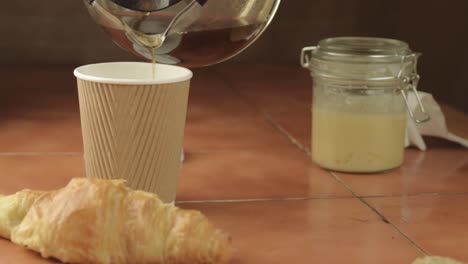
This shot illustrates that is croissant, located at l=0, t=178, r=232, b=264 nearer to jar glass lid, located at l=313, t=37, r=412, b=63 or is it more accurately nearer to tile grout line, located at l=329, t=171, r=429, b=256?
tile grout line, located at l=329, t=171, r=429, b=256

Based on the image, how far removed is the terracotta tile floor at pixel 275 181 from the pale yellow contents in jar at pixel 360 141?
0.05 feet

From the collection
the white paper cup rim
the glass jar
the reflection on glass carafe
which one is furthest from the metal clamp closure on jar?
the white paper cup rim

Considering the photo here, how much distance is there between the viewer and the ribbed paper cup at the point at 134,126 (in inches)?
28.3

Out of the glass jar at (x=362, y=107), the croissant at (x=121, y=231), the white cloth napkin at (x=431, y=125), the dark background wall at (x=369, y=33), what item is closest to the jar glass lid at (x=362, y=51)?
the glass jar at (x=362, y=107)

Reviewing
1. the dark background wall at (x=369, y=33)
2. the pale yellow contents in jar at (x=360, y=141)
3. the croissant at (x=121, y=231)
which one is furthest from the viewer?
the dark background wall at (x=369, y=33)

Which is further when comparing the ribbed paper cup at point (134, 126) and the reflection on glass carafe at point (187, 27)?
the reflection on glass carafe at point (187, 27)

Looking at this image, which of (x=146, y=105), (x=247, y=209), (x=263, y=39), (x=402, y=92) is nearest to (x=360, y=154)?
(x=402, y=92)

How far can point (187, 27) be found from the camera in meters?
A: 0.86

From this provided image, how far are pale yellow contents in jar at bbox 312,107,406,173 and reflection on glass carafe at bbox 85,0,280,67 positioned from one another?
15cm

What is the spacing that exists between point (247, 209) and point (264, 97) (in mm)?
592

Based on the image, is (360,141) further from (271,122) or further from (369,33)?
(369,33)

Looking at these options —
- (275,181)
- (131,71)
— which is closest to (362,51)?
(275,181)

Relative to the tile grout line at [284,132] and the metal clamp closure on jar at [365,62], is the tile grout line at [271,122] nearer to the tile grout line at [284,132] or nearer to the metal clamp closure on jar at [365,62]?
the tile grout line at [284,132]

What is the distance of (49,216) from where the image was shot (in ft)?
2.11
